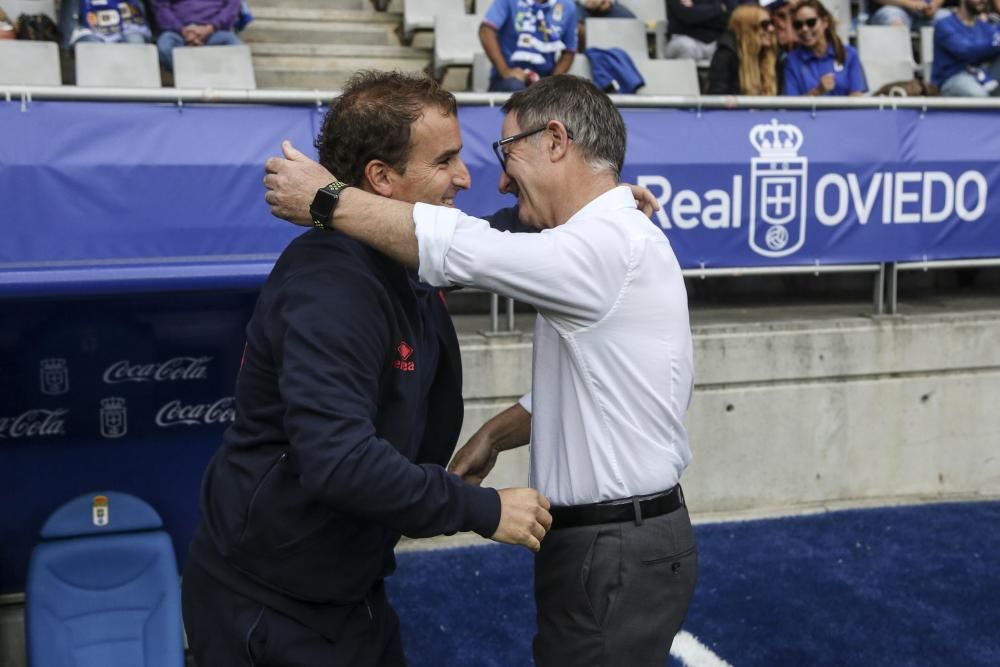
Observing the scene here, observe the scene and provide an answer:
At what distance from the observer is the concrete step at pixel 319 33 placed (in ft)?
26.7

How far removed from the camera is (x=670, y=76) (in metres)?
7.30

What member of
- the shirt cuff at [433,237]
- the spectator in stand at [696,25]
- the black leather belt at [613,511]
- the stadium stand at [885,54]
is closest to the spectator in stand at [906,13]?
the stadium stand at [885,54]

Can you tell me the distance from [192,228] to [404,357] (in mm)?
3049

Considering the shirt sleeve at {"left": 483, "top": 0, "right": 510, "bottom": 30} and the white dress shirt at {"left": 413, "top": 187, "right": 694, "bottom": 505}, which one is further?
the shirt sleeve at {"left": 483, "top": 0, "right": 510, "bottom": 30}

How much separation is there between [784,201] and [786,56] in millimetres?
1994

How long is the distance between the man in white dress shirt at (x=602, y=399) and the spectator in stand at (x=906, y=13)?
Result: 779 cm

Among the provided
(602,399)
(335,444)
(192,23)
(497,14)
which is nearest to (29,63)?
(192,23)

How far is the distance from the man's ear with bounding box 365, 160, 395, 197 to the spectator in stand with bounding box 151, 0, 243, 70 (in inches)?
206

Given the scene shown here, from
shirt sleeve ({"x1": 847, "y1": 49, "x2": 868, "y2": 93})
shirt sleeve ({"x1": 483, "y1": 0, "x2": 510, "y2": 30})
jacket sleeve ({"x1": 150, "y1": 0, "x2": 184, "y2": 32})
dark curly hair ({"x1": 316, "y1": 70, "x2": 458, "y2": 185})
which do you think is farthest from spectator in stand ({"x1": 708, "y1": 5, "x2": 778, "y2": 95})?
dark curly hair ({"x1": 316, "y1": 70, "x2": 458, "y2": 185})

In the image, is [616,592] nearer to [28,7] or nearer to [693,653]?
[693,653]

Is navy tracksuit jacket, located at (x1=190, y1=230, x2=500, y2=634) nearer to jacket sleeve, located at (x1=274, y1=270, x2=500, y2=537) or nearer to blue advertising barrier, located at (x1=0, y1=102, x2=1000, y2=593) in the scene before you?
jacket sleeve, located at (x1=274, y1=270, x2=500, y2=537)

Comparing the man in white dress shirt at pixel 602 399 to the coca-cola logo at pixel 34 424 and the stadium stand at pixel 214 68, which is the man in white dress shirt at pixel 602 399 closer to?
the coca-cola logo at pixel 34 424

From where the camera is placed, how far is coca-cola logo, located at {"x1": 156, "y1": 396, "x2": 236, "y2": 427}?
3.73 meters

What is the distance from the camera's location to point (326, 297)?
184 centimetres
